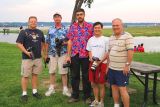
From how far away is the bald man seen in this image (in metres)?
6.98

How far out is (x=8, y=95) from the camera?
939 cm

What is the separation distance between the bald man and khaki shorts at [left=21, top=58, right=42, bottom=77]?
2273 millimetres

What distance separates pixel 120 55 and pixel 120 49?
0.12 m

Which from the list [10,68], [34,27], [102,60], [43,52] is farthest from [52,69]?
[10,68]

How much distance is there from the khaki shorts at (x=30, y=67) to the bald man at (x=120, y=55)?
7.46ft

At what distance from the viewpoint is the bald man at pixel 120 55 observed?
275 inches

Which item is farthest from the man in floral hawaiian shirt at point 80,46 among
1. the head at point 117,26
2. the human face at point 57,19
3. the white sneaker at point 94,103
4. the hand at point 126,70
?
the hand at point 126,70

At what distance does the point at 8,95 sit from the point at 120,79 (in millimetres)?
3538

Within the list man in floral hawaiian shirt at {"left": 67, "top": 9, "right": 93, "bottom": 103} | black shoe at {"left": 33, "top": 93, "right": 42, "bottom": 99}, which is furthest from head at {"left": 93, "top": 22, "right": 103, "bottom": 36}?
black shoe at {"left": 33, "top": 93, "right": 42, "bottom": 99}

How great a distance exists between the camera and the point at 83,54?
8227 mm

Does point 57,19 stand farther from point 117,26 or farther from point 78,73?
point 117,26

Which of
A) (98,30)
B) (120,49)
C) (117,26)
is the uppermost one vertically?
(117,26)

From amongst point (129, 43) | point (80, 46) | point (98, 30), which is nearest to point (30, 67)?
point (80, 46)

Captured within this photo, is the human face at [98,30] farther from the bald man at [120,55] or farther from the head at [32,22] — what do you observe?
the head at [32,22]
